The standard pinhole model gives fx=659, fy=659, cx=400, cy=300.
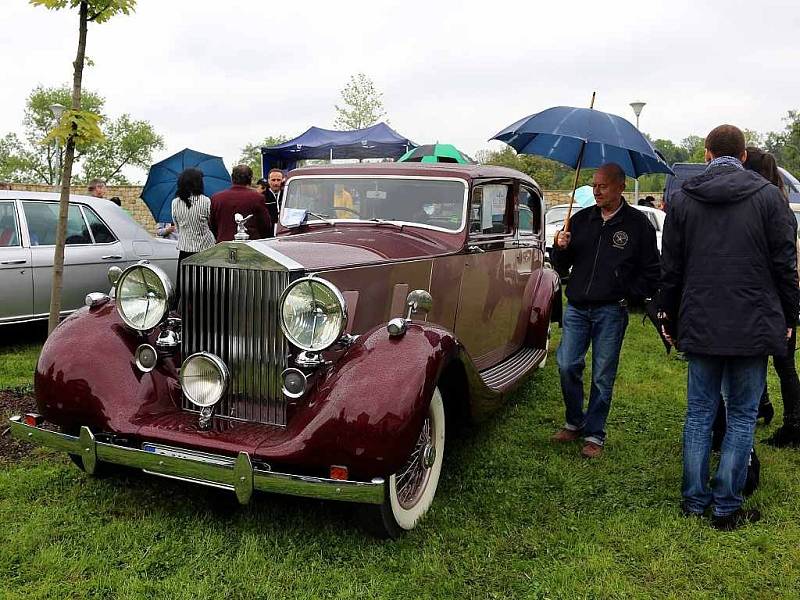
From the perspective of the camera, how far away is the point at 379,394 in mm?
2756

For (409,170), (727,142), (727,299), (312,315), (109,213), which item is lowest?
(312,315)

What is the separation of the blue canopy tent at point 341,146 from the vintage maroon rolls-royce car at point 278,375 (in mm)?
8848

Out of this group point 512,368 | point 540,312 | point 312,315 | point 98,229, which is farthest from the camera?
point 98,229

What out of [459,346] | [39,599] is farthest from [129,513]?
[459,346]

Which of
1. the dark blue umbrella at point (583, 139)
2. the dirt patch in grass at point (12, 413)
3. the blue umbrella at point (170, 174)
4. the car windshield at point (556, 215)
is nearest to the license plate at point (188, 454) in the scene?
the dirt patch in grass at point (12, 413)

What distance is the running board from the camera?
13.6 ft

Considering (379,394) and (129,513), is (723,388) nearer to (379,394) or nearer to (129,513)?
(379,394)

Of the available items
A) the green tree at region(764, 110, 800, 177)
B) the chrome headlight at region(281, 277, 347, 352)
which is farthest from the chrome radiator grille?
the green tree at region(764, 110, 800, 177)

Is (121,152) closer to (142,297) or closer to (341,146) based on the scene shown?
(341,146)

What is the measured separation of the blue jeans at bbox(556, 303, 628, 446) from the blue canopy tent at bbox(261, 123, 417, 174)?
28.8ft

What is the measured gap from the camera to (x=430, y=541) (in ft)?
9.97

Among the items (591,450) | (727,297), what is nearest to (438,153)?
(591,450)

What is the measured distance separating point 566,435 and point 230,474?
100 inches

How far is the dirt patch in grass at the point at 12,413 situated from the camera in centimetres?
386
